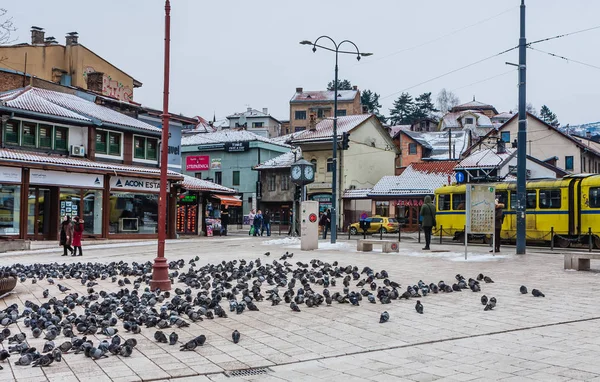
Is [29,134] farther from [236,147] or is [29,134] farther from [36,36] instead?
[236,147]

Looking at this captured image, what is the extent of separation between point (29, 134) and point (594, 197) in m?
26.9

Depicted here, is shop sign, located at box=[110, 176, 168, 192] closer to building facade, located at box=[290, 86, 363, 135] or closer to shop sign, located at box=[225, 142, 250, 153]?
shop sign, located at box=[225, 142, 250, 153]

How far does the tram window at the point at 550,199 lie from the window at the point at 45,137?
24.8 metres

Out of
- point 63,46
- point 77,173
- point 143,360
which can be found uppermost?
point 63,46

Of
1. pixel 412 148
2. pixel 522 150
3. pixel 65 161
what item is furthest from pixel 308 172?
pixel 412 148

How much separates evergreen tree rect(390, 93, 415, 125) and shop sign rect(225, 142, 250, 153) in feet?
203

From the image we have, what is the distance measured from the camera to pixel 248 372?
5.85 m

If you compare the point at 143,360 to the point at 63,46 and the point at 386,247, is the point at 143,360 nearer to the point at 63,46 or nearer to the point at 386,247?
the point at 386,247

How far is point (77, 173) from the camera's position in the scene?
1186 inches

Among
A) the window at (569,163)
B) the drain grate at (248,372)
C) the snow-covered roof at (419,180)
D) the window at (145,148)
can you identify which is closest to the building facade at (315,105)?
the snow-covered roof at (419,180)

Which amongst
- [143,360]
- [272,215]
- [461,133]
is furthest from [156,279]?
[461,133]

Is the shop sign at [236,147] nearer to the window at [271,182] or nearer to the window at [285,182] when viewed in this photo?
the window at [271,182]

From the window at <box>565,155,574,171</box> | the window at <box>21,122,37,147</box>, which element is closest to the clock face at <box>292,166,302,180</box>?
the window at <box>21,122,37,147</box>

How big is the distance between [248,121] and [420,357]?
8877cm
